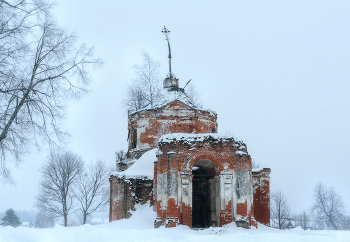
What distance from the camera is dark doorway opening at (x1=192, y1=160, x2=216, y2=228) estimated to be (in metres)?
15.8

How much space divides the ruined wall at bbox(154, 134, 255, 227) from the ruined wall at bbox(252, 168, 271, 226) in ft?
14.1

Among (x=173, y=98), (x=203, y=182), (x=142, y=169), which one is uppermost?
(x=173, y=98)

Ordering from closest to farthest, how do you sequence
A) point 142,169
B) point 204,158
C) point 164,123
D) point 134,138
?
point 204,158, point 142,169, point 164,123, point 134,138

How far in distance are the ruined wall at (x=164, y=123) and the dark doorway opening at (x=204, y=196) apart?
4.85 meters

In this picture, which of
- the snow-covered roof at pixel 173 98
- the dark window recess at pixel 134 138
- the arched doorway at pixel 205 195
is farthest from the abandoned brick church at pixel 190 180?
the snow-covered roof at pixel 173 98

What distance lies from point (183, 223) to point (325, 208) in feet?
94.3

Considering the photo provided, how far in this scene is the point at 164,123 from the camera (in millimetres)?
21812

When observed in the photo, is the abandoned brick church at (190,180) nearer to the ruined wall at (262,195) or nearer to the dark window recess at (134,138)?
the ruined wall at (262,195)

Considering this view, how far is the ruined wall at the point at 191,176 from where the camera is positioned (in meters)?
13.8

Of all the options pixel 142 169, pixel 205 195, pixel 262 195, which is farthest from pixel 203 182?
pixel 262 195

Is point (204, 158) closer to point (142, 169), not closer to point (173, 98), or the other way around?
point (142, 169)

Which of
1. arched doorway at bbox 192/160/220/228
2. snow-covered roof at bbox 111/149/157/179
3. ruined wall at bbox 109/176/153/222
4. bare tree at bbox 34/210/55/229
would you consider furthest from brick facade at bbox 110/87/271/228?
bare tree at bbox 34/210/55/229

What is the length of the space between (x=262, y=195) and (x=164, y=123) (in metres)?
7.58

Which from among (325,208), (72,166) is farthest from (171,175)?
(325,208)
